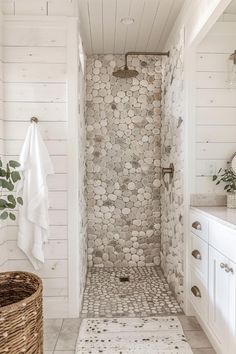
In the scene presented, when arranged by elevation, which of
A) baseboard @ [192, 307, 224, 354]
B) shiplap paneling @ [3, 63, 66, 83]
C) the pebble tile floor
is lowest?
the pebble tile floor

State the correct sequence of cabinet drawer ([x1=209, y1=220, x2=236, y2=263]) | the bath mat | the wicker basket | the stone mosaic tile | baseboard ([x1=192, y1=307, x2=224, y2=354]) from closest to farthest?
the wicker basket → cabinet drawer ([x1=209, y1=220, x2=236, y2=263]) → baseboard ([x1=192, y1=307, x2=224, y2=354]) → the bath mat → the stone mosaic tile

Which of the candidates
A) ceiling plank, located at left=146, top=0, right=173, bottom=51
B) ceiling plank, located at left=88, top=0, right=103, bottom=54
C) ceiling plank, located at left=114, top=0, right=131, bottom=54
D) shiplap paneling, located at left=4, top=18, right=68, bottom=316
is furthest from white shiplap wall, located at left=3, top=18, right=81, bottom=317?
ceiling plank, located at left=146, top=0, right=173, bottom=51

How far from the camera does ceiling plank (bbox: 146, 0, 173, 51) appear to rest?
257 cm

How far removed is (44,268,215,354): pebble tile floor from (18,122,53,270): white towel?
54cm

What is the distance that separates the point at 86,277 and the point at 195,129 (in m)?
1.92

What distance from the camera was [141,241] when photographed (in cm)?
379

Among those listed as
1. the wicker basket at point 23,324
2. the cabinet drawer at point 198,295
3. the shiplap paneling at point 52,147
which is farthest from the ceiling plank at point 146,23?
the wicker basket at point 23,324

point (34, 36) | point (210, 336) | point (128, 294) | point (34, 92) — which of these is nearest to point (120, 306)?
point (128, 294)

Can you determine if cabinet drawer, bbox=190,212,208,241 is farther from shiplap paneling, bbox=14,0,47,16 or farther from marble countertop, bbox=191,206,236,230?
shiplap paneling, bbox=14,0,47,16

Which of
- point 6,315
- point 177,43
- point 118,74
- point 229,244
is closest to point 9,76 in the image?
point 118,74

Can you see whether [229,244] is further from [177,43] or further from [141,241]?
[141,241]

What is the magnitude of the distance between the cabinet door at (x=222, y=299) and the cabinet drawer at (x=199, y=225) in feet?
0.48

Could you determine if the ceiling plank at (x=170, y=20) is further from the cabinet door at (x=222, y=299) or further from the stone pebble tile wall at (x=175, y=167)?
the cabinet door at (x=222, y=299)

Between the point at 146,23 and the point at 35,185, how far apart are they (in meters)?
1.73
